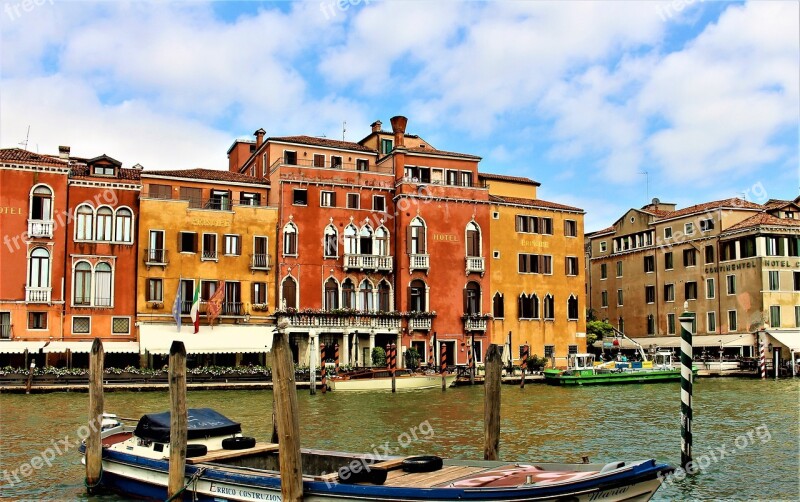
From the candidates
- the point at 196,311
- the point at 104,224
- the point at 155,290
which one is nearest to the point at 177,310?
the point at 196,311

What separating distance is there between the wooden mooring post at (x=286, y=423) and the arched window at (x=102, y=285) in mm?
27852

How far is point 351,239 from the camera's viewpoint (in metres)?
41.5

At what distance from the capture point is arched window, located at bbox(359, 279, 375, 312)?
41500mm

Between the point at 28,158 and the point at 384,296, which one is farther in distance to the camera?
the point at 384,296

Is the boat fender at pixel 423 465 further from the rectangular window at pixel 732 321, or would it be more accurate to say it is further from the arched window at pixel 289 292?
the rectangular window at pixel 732 321

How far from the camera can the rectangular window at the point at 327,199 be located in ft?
134

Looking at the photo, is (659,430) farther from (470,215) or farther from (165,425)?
(470,215)

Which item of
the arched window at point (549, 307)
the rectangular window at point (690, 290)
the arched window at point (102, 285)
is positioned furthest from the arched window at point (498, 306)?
the arched window at point (102, 285)

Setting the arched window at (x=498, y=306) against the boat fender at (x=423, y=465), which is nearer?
the boat fender at (x=423, y=465)

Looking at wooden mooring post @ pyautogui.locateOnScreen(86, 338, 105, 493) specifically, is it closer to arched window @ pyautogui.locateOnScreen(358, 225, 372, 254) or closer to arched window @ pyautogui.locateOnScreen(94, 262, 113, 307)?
arched window @ pyautogui.locateOnScreen(94, 262, 113, 307)

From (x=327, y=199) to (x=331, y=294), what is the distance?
453 cm

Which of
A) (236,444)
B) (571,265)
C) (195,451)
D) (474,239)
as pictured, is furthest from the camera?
(571,265)

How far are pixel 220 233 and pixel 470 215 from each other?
1260cm

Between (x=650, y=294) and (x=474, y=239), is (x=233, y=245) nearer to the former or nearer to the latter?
(x=474, y=239)
